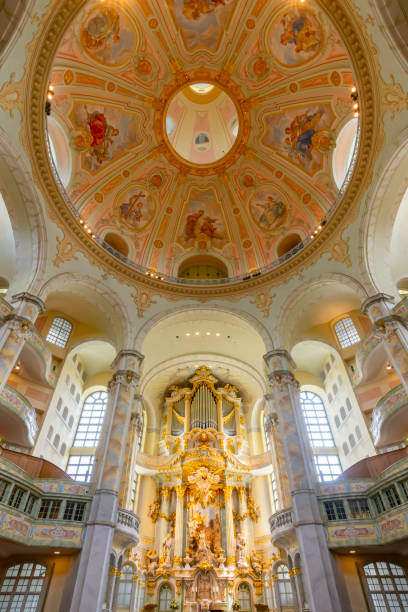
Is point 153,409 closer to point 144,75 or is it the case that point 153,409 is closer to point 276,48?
point 144,75

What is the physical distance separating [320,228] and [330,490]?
47.7 ft

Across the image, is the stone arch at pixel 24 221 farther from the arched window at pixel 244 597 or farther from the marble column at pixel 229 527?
the arched window at pixel 244 597

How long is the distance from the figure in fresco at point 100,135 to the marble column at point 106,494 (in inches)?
530

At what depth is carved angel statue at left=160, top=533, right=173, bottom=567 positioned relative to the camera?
2375 cm

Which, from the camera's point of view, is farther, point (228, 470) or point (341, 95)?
point (228, 470)

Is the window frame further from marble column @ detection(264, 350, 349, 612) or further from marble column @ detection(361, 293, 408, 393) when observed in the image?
marble column @ detection(361, 293, 408, 393)

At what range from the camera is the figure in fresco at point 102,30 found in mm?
20203

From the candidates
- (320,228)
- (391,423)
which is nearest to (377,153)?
(320,228)

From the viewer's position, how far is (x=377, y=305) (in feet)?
59.3

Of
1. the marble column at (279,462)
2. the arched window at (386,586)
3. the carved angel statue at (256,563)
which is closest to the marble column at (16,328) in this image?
the marble column at (279,462)

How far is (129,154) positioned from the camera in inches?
1023

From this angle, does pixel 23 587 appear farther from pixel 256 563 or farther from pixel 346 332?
pixel 346 332

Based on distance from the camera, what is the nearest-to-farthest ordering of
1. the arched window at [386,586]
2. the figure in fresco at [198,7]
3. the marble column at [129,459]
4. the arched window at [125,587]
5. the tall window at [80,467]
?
the arched window at [386,586]
the marble column at [129,459]
the figure in fresco at [198,7]
the arched window at [125,587]
the tall window at [80,467]

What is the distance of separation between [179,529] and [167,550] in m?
1.44
